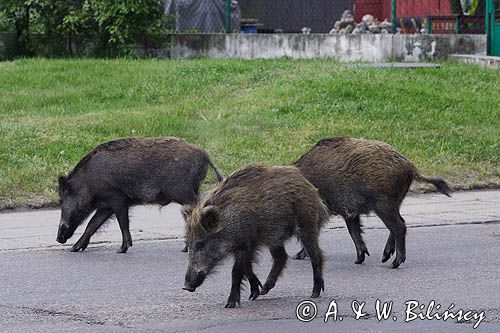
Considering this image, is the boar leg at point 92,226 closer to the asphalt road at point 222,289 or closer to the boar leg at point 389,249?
the asphalt road at point 222,289

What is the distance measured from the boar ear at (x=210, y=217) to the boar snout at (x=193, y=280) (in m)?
0.31

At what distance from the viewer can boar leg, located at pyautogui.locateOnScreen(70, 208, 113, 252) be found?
931cm

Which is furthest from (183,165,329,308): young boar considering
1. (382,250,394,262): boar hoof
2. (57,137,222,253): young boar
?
(57,137,222,253): young boar

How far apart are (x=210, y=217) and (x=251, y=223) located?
361 mm

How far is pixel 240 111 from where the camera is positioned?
14898 millimetres

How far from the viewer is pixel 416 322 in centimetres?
677

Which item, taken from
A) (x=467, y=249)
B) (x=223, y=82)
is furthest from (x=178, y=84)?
(x=467, y=249)

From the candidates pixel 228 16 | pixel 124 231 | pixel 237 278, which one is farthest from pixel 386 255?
pixel 228 16

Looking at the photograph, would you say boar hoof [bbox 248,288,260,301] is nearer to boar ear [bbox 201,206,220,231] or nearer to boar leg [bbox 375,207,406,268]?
boar ear [bbox 201,206,220,231]

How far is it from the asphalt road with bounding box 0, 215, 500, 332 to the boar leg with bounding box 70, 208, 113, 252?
10 centimetres

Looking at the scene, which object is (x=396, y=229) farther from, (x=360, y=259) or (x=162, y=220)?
(x=162, y=220)

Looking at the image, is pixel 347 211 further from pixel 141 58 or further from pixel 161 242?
pixel 141 58

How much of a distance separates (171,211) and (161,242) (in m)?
1.60

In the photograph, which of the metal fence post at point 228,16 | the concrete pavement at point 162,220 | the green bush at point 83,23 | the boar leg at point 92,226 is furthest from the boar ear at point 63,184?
the metal fence post at point 228,16
